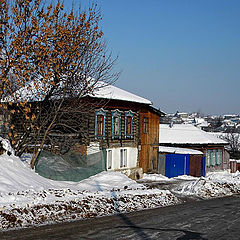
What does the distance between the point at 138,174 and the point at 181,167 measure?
5.90 metres

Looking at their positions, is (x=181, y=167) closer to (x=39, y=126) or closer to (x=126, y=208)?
(x=39, y=126)

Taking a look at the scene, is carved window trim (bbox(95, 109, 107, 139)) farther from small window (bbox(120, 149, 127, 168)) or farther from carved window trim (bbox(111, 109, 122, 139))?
small window (bbox(120, 149, 127, 168))

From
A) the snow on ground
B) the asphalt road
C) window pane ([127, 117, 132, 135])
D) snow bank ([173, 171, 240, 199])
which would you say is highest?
window pane ([127, 117, 132, 135])

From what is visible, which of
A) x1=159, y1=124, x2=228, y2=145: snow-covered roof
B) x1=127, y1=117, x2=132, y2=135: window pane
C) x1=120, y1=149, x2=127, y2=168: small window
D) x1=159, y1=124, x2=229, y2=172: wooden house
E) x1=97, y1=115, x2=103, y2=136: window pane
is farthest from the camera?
x1=159, y1=124, x2=228, y2=145: snow-covered roof

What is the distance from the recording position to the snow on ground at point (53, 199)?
11797mm

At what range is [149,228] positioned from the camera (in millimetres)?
11492

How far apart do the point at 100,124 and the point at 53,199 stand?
1369 cm

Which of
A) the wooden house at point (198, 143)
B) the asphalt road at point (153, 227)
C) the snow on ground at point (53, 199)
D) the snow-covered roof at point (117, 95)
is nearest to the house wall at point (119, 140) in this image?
the snow-covered roof at point (117, 95)

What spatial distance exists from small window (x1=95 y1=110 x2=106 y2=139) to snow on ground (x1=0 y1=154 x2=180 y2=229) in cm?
749

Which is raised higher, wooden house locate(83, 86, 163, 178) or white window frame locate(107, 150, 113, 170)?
wooden house locate(83, 86, 163, 178)

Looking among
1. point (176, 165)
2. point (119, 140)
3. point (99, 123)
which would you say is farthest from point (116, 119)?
point (176, 165)

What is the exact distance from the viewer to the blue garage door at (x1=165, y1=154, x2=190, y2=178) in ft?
112

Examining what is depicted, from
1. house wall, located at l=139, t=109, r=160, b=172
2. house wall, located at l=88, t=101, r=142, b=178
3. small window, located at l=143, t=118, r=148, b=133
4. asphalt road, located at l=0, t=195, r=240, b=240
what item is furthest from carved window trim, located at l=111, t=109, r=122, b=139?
asphalt road, located at l=0, t=195, r=240, b=240

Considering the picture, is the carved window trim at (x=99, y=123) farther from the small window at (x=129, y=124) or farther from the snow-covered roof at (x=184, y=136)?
the snow-covered roof at (x=184, y=136)
